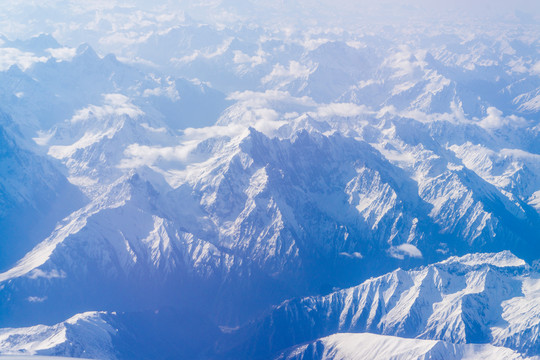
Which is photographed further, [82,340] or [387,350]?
[387,350]

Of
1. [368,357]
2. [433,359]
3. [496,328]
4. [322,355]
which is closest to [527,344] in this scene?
[496,328]

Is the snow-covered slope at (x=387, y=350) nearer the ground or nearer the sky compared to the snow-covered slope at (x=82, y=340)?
nearer the ground

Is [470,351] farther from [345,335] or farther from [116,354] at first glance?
[116,354]

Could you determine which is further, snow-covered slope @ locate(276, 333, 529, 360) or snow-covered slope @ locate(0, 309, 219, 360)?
snow-covered slope @ locate(276, 333, 529, 360)

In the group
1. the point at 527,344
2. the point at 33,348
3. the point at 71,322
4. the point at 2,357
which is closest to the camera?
the point at 2,357

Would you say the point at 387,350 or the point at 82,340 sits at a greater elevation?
the point at 82,340

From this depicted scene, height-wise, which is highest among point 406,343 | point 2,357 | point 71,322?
point 2,357

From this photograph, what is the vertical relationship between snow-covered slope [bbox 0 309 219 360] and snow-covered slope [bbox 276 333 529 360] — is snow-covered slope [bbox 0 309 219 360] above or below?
above

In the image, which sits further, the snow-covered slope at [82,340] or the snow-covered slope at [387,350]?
the snow-covered slope at [387,350]
